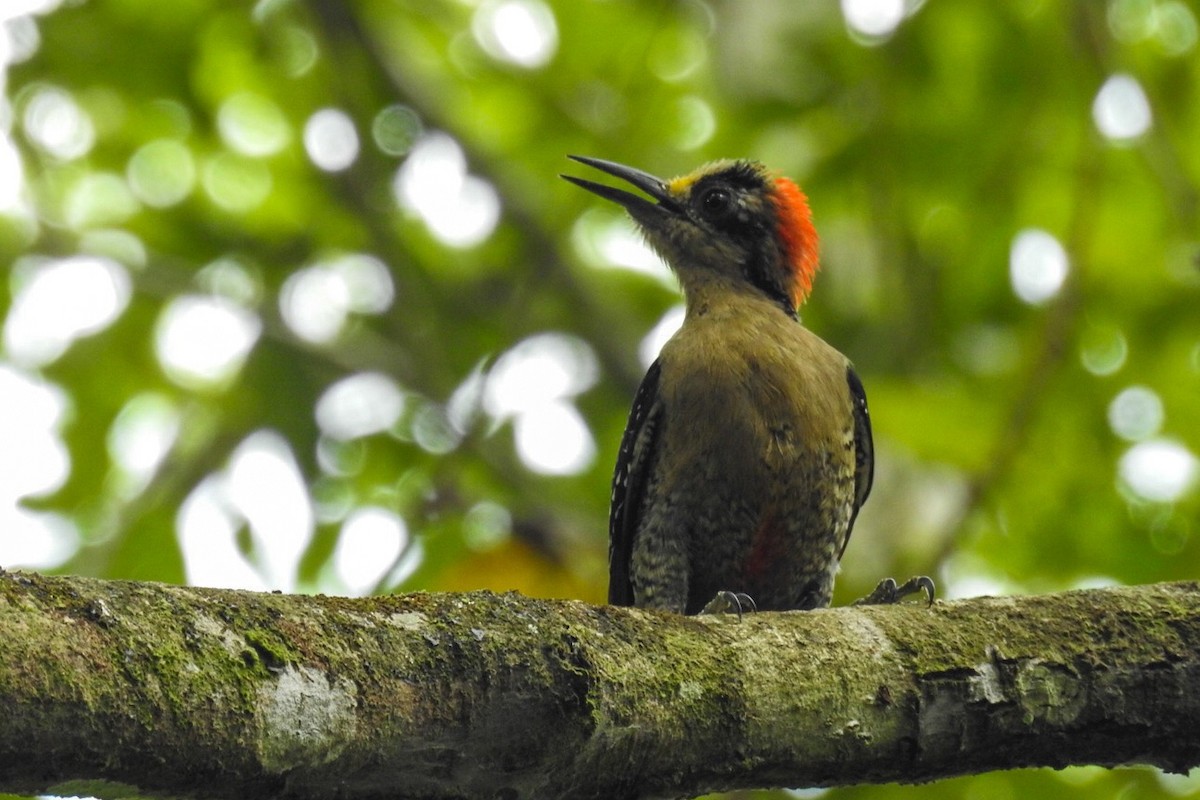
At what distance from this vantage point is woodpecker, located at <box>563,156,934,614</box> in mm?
6074

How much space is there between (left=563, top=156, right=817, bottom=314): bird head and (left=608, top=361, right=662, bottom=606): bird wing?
3.38 ft

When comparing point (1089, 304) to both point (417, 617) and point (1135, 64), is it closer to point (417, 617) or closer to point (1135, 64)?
point (1135, 64)

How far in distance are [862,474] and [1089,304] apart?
1.84 metres

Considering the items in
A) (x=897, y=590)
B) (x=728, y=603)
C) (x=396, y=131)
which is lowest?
(x=728, y=603)

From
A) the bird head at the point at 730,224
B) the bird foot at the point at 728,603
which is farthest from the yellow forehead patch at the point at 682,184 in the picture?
the bird foot at the point at 728,603

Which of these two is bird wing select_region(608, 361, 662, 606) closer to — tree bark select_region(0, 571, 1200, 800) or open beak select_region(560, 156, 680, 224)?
open beak select_region(560, 156, 680, 224)

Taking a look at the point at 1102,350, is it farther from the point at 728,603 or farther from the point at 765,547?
A: the point at 728,603

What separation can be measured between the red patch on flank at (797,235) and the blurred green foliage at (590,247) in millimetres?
420

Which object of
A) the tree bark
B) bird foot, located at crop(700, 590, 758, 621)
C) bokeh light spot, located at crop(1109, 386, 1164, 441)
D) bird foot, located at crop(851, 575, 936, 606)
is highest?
bokeh light spot, located at crop(1109, 386, 1164, 441)

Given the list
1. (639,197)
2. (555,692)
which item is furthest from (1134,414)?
(555,692)

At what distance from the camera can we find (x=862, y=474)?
6.81 m

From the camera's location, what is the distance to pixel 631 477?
6504 millimetres

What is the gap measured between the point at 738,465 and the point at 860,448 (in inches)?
35.1

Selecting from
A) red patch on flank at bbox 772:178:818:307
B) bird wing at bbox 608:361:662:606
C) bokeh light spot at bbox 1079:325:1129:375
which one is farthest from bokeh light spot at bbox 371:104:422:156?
bokeh light spot at bbox 1079:325:1129:375
